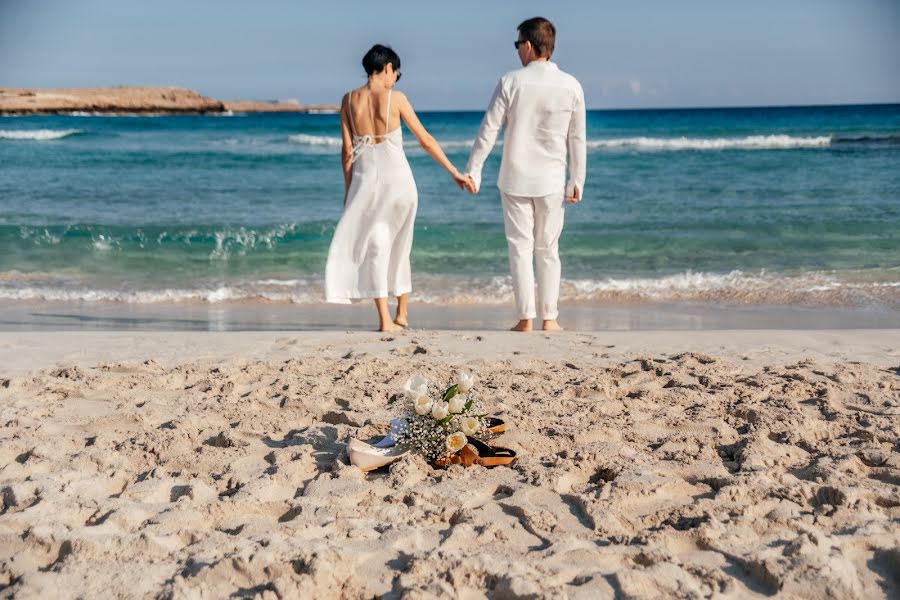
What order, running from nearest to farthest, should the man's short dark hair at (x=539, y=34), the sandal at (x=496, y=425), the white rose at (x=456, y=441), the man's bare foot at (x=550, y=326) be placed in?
the white rose at (x=456, y=441)
the sandal at (x=496, y=425)
the man's short dark hair at (x=539, y=34)
the man's bare foot at (x=550, y=326)

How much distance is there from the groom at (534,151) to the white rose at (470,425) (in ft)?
8.96

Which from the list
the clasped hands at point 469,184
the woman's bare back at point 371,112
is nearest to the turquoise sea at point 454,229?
the clasped hands at point 469,184

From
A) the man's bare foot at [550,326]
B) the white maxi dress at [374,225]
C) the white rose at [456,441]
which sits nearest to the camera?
the white rose at [456,441]

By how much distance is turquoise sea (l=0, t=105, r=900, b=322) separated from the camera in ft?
28.9

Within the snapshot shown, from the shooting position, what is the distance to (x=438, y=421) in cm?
348

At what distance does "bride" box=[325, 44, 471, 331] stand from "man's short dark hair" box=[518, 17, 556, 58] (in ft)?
2.83

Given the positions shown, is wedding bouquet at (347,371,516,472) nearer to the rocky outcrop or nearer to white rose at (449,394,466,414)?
white rose at (449,394,466,414)

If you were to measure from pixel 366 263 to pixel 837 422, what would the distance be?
335 centimetres

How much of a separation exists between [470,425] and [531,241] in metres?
2.92

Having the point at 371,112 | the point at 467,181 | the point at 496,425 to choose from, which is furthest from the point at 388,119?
the point at 496,425

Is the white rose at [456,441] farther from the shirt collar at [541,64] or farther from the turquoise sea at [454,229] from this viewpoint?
the turquoise sea at [454,229]

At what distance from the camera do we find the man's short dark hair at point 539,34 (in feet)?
18.9

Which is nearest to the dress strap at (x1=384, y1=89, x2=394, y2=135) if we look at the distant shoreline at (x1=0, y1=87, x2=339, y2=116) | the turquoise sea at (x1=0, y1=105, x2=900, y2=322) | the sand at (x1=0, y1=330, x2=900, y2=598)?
the sand at (x1=0, y1=330, x2=900, y2=598)

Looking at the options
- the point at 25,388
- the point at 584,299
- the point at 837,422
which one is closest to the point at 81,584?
the point at 25,388
